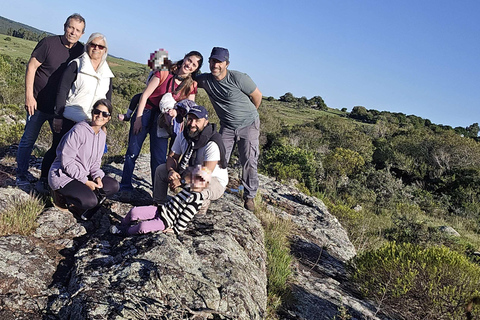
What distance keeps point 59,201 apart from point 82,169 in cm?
37

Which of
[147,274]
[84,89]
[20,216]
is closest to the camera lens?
[147,274]

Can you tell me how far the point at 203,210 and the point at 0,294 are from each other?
1.91 meters

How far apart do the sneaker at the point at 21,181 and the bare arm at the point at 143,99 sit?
1.38m

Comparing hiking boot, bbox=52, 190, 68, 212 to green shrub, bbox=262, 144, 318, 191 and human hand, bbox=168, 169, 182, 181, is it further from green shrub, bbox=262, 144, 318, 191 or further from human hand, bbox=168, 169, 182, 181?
green shrub, bbox=262, 144, 318, 191

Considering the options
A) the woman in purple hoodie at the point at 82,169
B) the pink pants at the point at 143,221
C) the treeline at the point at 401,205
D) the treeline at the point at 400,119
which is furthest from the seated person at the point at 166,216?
the treeline at the point at 400,119

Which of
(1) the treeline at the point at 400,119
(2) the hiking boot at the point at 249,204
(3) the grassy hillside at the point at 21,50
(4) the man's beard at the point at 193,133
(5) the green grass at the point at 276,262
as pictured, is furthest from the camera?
(1) the treeline at the point at 400,119

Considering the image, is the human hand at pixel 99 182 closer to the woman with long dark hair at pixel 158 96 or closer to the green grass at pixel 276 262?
the woman with long dark hair at pixel 158 96

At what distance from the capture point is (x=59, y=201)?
3.29m

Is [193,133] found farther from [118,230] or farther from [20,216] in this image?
[20,216]

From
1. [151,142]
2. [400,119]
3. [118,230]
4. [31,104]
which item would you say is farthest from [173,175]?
[400,119]

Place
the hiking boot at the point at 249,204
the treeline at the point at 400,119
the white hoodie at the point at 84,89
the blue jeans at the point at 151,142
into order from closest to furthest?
1. the white hoodie at the point at 84,89
2. the blue jeans at the point at 151,142
3. the hiking boot at the point at 249,204
4. the treeline at the point at 400,119

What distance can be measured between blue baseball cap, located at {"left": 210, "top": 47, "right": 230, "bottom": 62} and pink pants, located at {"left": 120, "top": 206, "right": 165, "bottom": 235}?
1885 mm

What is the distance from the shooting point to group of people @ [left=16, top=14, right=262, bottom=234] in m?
3.22

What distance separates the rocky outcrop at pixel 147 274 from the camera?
2068 mm
